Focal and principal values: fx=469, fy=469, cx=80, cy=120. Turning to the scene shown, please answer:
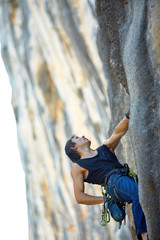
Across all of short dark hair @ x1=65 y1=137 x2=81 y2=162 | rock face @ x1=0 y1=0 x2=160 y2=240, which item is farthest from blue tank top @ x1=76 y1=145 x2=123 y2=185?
rock face @ x1=0 y1=0 x2=160 y2=240

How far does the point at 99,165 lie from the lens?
301 cm

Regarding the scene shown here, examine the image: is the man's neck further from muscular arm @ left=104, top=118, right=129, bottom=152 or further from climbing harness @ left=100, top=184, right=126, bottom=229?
climbing harness @ left=100, top=184, right=126, bottom=229

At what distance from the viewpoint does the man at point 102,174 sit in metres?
2.80

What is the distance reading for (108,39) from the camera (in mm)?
3531

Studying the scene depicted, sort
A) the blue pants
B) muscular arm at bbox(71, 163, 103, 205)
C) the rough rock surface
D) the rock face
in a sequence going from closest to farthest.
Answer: the rough rock surface, the blue pants, muscular arm at bbox(71, 163, 103, 205), the rock face

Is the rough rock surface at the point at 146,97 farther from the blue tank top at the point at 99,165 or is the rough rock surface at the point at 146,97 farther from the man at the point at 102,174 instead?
the blue tank top at the point at 99,165

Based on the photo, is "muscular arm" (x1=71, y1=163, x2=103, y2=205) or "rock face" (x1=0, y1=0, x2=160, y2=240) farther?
"rock face" (x1=0, y1=0, x2=160, y2=240)


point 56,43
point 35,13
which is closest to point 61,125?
point 56,43

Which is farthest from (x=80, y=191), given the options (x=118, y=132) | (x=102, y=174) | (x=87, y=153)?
(x=118, y=132)

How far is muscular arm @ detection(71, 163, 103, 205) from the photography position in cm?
296

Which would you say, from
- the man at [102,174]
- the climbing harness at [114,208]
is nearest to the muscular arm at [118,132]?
the man at [102,174]

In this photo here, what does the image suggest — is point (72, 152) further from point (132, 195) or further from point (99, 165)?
point (132, 195)

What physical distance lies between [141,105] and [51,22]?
15.2 ft

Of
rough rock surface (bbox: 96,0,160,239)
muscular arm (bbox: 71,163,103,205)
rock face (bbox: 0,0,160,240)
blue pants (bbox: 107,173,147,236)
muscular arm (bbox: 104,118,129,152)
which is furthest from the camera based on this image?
rock face (bbox: 0,0,160,240)
